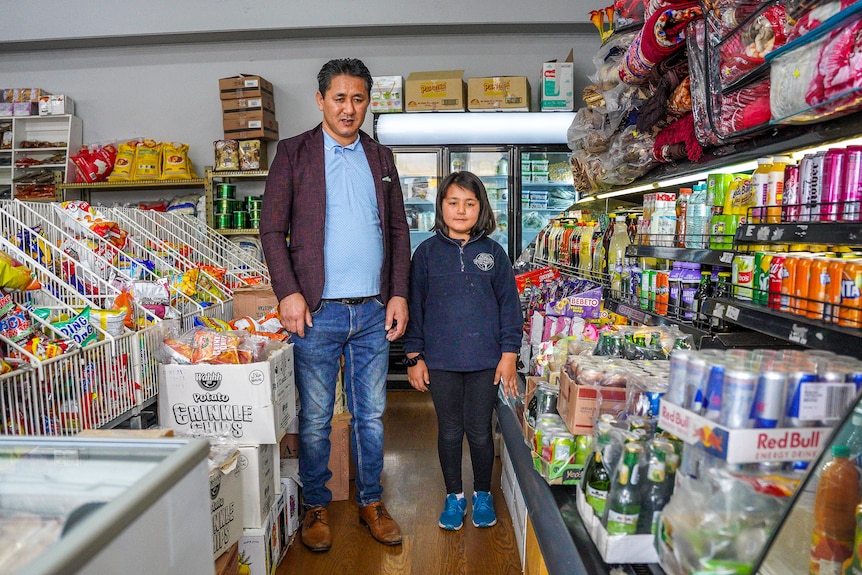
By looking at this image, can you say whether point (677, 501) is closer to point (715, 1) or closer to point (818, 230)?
point (818, 230)

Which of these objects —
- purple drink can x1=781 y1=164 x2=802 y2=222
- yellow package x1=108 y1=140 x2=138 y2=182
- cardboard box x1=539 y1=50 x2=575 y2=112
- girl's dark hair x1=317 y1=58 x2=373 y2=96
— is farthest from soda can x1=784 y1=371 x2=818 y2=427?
yellow package x1=108 y1=140 x2=138 y2=182

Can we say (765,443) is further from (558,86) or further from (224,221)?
(224,221)

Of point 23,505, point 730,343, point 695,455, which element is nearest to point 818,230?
point 730,343

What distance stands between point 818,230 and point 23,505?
1555mm

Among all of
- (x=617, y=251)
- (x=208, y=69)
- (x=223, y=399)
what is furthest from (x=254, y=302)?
(x=208, y=69)

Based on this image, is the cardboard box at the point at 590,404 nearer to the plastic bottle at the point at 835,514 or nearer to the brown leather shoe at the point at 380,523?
the plastic bottle at the point at 835,514

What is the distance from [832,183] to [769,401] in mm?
822

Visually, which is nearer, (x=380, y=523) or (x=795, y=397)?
(x=795, y=397)

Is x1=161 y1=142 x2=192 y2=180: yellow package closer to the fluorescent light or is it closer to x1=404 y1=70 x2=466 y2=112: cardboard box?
the fluorescent light

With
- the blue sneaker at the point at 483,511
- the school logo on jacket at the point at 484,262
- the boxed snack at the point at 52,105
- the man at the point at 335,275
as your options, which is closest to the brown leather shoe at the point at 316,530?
the man at the point at 335,275

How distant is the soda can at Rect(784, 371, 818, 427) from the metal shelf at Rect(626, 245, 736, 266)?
3.37ft

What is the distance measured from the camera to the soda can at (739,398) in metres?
0.91

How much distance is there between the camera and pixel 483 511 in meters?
2.74

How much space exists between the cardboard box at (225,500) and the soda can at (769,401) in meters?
1.46
